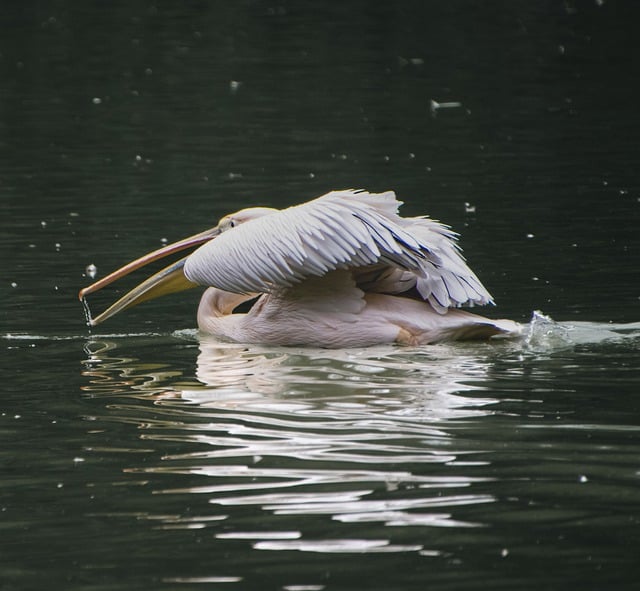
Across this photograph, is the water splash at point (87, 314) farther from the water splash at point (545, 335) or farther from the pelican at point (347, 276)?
the water splash at point (545, 335)

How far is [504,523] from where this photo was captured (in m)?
3.86

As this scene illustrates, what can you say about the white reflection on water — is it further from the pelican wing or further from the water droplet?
the water droplet

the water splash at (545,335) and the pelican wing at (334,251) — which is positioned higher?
the pelican wing at (334,251)

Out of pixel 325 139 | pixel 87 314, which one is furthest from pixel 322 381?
pixel 325 139

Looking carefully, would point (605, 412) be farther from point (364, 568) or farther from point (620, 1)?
point (620, 1)

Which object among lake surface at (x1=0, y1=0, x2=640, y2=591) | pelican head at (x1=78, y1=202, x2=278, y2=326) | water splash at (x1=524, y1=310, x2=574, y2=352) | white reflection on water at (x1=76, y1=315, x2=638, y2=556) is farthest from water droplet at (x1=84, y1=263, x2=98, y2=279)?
water splash at (x1=524, y1=310, x2=574, y2=352)

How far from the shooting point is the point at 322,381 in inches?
224

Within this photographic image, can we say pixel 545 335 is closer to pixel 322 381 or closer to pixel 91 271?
pixel 322 381

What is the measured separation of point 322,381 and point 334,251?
0.62 m

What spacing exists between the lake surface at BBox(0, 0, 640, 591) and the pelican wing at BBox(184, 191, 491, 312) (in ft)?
1.00

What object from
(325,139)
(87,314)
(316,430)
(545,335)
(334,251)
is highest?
(325,139)

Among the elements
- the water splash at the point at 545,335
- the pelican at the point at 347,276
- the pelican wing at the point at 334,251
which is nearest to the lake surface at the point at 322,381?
the water splash at the point at 545,335

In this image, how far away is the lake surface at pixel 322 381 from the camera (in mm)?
3740

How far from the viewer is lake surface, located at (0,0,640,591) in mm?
3740
